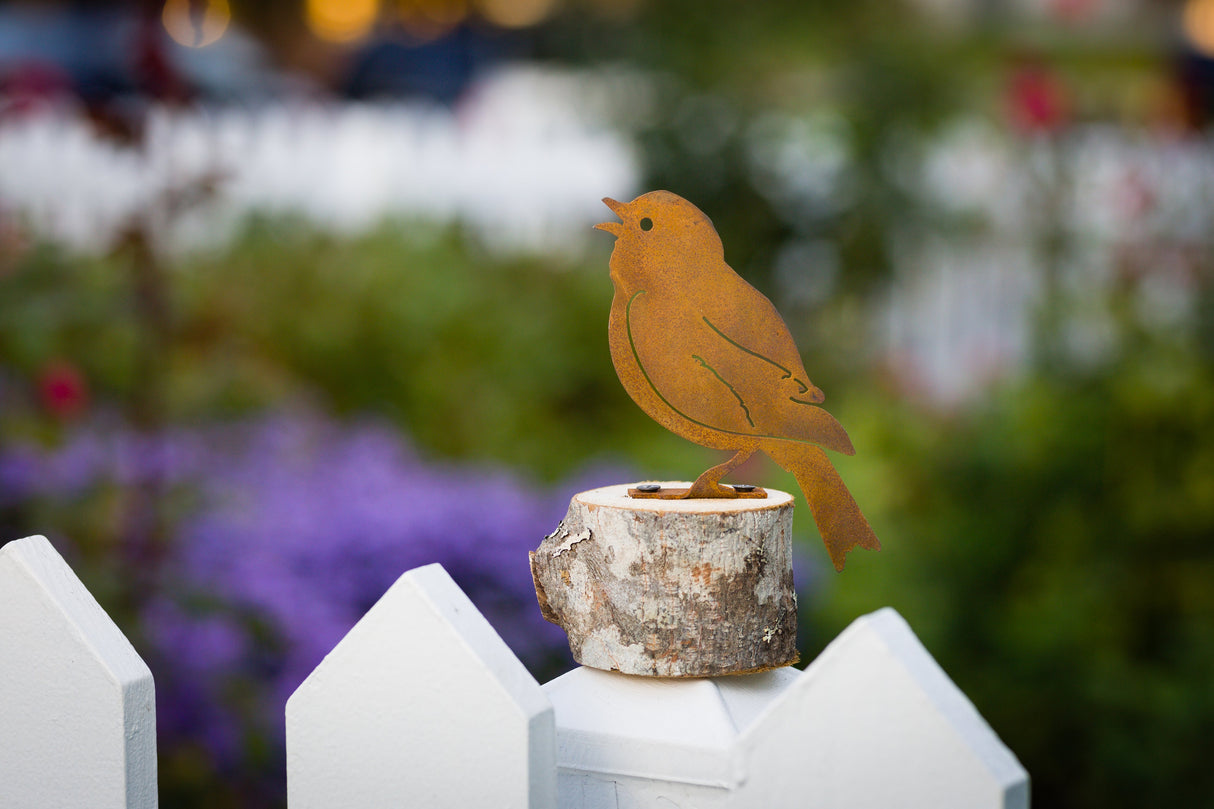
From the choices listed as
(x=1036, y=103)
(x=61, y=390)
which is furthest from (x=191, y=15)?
(x=1036, y=103)

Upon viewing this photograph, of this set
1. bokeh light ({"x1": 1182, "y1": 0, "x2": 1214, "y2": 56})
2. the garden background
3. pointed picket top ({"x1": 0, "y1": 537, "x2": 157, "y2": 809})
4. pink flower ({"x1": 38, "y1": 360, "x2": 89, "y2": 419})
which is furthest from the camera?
bokeh light ({"x1": 1182, "y1": 0, "x2": 1214, "y2": 56})

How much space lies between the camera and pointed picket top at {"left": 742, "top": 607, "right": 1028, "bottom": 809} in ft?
3.03

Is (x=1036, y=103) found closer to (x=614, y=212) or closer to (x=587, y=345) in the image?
(x=587, y=345)

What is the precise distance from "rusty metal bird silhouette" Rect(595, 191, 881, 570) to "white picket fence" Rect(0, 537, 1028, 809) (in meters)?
0.23

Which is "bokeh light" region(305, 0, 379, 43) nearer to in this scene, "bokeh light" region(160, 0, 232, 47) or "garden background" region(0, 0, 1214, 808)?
"garden background" region(0, 0, 1214, 808)

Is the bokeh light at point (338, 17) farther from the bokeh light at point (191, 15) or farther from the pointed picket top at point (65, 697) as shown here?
the pointed picket top at point (65, 697)

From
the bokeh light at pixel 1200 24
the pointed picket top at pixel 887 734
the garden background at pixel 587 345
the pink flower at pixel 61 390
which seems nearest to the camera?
the pointed picket top at pixel 887 734

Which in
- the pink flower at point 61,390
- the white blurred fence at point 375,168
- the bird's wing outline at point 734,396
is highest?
the white blurred fence at point 375,168

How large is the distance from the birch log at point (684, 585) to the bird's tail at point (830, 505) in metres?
0.07

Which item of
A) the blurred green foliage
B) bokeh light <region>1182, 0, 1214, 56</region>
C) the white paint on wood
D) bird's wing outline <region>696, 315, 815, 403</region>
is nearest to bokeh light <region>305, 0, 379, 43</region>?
the blurred green foliage

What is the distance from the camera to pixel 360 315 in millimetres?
4633

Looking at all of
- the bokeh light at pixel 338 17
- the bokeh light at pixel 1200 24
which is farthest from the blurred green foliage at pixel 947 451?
the bokeh light at pixel 1200 24

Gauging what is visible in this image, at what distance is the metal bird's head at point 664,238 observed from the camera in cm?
129

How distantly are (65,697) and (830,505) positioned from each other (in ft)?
2.58
